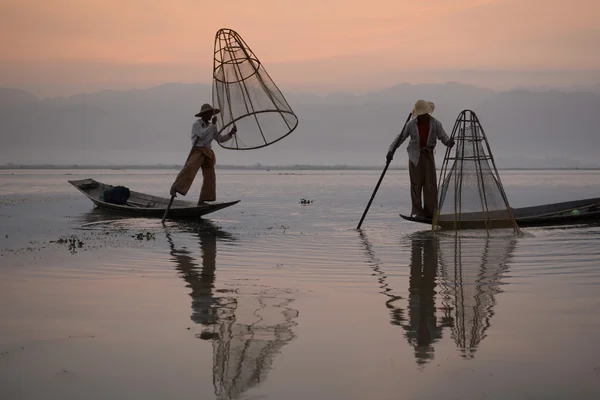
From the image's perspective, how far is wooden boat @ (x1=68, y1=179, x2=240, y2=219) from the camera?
48.9 ft

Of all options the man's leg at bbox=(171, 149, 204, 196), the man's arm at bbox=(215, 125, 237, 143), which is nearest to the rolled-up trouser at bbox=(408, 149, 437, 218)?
the man's arm at bbox=(215, 125, 237, 143)

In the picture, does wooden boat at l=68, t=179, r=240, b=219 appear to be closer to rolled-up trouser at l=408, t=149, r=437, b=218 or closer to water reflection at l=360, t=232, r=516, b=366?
rolled-up trouser at l=408, t=149, r=437, b=218

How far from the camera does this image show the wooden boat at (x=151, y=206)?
14897 millimetres

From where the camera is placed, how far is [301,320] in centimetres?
545

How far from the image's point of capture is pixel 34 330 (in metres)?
5.20

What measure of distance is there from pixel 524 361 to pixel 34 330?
3.34 meters

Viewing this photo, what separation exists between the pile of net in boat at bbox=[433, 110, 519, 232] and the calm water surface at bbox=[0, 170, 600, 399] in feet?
4.92

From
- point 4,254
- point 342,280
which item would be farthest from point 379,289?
point 4,254

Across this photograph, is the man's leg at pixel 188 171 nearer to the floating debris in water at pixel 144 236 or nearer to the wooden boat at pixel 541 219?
the floating debris in water at pixel 144 236

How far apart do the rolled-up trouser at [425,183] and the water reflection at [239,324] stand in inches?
216

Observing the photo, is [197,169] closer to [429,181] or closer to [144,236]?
[144,236]

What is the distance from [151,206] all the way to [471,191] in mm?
8625

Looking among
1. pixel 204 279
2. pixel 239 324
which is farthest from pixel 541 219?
pixel 239 324

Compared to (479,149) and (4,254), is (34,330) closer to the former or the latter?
(4,254)
